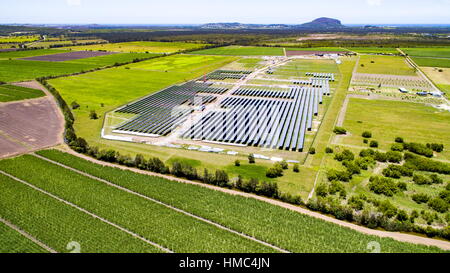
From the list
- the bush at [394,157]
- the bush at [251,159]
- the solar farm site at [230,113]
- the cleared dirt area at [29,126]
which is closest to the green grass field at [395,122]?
the bush at [394,157]

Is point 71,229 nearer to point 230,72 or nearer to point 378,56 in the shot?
point 230,72

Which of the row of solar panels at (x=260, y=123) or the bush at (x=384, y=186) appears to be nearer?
the bush at (x=384, y=186)

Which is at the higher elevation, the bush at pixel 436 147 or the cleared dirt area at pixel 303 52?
the cleared dirt area at pixel 303 52


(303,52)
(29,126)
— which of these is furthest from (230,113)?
(303,52)

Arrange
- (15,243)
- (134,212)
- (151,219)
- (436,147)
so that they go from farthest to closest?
(436,147), (134,212), (151,219), (15,243)

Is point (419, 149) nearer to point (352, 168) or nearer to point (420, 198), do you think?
point (352, 168)

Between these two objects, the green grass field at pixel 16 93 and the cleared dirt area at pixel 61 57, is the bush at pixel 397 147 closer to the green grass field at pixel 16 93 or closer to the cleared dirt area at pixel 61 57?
the green grass field at pixel 16 93

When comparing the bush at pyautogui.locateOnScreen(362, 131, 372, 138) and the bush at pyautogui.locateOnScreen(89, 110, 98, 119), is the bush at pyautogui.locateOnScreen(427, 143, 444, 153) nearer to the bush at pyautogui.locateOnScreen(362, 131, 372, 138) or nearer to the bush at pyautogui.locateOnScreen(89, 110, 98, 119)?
the bush at pyautogui.locateOnScreen(362, 131, 372, 138)
